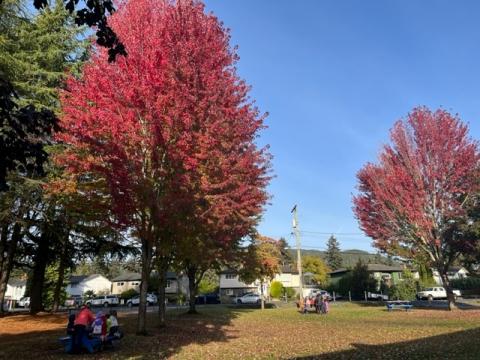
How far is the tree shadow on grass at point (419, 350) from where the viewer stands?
971 centimetres

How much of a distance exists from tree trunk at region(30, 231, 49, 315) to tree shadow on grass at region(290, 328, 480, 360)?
20.3 meters

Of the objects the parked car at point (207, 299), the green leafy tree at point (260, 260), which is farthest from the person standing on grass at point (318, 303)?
the parked car at point (207, 299)

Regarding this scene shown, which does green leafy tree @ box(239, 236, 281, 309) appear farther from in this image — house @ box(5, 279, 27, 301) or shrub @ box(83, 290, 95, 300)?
house @ box(5, 279, 27, 301)

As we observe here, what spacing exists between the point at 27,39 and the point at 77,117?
10.9m

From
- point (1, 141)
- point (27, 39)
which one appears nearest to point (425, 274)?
point (27, 39)

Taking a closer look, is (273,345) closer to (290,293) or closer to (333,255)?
(290,293)

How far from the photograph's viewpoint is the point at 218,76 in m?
14.7

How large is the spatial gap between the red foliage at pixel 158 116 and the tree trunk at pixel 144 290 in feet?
4.89

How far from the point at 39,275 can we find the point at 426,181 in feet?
83.8

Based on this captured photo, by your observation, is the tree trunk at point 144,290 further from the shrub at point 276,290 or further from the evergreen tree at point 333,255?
the evergreen tree at point 333,255

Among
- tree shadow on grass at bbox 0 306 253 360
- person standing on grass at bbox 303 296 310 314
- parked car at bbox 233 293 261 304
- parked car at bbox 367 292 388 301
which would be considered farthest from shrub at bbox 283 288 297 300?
tree shadow on grass at bbox 0 306 253 360

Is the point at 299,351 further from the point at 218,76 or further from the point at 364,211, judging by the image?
the point at 364,211

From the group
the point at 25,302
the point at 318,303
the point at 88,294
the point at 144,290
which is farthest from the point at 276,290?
the point at 144,290

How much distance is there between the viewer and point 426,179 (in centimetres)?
2741
